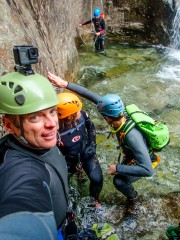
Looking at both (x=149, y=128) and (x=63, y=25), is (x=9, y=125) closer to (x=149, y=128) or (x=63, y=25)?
(x=149, y=128)

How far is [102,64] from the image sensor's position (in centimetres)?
1202

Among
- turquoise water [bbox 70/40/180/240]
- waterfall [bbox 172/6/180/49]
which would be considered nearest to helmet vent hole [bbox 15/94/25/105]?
turquoise water [bbox 70/40/180/240]

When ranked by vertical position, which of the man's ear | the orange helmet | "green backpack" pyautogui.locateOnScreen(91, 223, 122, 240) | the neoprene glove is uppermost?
the man's ear

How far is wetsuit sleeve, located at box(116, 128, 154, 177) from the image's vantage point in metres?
3.64

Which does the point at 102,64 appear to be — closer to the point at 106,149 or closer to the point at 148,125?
the point at 106,149

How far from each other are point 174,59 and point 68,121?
10.6 m

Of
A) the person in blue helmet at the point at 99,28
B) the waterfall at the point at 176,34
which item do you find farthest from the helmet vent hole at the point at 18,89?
the waterfall at the point at 176,34

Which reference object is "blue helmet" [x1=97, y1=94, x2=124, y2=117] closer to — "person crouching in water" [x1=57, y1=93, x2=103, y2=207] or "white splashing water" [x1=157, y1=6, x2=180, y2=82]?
"person crouching in water" [x1=57, y1=93, x2=103, y2=207]

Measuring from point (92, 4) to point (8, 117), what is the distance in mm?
14388

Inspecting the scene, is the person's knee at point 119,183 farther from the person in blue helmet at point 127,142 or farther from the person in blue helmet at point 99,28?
the person in blue helmet at point 99,28

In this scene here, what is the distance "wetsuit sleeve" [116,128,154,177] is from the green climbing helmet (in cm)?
176

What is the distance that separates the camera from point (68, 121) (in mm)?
4152

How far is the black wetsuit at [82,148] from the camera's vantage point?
13.6 feet

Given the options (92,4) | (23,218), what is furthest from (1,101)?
(92,4)
